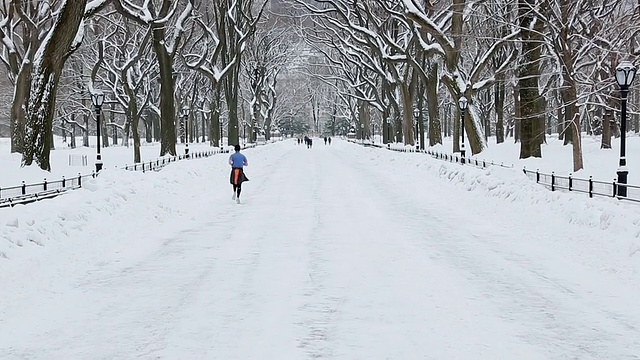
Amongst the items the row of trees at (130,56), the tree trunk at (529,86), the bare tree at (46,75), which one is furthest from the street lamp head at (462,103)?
the bare tree at (46,75)

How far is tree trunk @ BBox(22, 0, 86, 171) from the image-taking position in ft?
68.4

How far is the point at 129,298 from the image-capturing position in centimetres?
839

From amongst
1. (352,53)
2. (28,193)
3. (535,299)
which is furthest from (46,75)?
(352,53)

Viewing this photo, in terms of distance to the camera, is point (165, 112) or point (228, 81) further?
point (228, 81)

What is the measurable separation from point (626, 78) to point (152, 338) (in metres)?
13.2

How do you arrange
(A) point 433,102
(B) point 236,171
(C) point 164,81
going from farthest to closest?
1. (A) point 433,102
2. (C) point 164,81
3. (B) point 236,171

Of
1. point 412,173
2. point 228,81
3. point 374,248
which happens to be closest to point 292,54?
point 228,81

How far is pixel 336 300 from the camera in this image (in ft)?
26.8

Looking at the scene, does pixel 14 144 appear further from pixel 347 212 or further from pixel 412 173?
pixel 347 212

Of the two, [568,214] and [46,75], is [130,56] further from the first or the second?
[568,214]

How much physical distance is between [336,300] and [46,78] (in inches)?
662

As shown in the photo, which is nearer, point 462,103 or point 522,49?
point 522,49

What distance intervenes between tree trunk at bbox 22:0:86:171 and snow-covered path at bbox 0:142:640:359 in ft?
32.7

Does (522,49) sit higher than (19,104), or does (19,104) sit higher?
(522,49)
